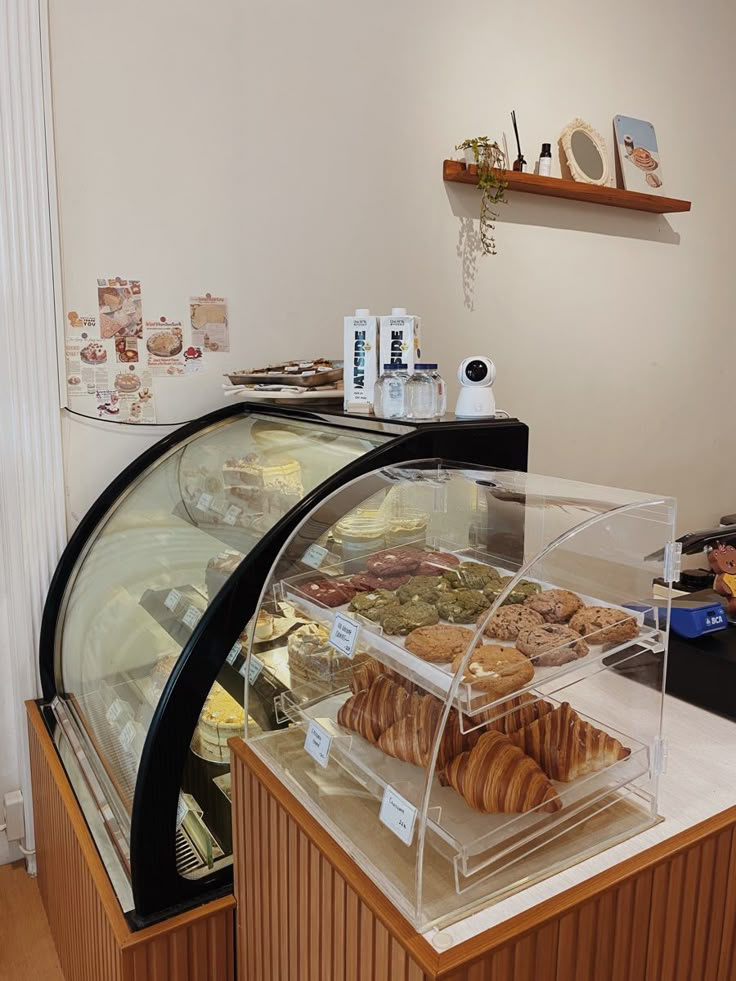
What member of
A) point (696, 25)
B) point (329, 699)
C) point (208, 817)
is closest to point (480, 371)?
point (329, 699)

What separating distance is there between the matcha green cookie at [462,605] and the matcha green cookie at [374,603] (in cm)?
7

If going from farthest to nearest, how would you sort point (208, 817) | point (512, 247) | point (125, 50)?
point (512, 247), point (125, 50), point (208, 817)

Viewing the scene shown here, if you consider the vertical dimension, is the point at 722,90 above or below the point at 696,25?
below

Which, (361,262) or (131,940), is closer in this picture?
(131,940)

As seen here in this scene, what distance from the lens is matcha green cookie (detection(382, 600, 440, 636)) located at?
3.52ft

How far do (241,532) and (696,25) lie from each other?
10.9ft

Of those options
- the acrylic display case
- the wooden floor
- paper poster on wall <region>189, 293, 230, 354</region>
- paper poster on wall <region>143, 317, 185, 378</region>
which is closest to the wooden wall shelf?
paper poster on wall <region>189, 293, 230, 354</region>

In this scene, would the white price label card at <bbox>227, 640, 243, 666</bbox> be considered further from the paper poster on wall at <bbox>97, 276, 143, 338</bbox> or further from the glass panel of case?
the paper poster on wall at <bbox>97, 276, 143, 338</bbox>

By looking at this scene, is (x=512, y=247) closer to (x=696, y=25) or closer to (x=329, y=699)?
(x=696, y=25)

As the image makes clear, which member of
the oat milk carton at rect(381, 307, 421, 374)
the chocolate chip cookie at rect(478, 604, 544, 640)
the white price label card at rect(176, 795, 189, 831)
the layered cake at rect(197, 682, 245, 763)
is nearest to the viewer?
the chocolate chip cookie at rect(478, 604, 544, 640)

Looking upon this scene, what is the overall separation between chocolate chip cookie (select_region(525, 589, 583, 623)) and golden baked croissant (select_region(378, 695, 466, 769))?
0.19 meters

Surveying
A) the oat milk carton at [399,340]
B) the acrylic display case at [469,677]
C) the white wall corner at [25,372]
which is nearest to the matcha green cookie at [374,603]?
the acrylic display case at [469,677]

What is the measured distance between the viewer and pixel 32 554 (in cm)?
212

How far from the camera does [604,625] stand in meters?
1.06
